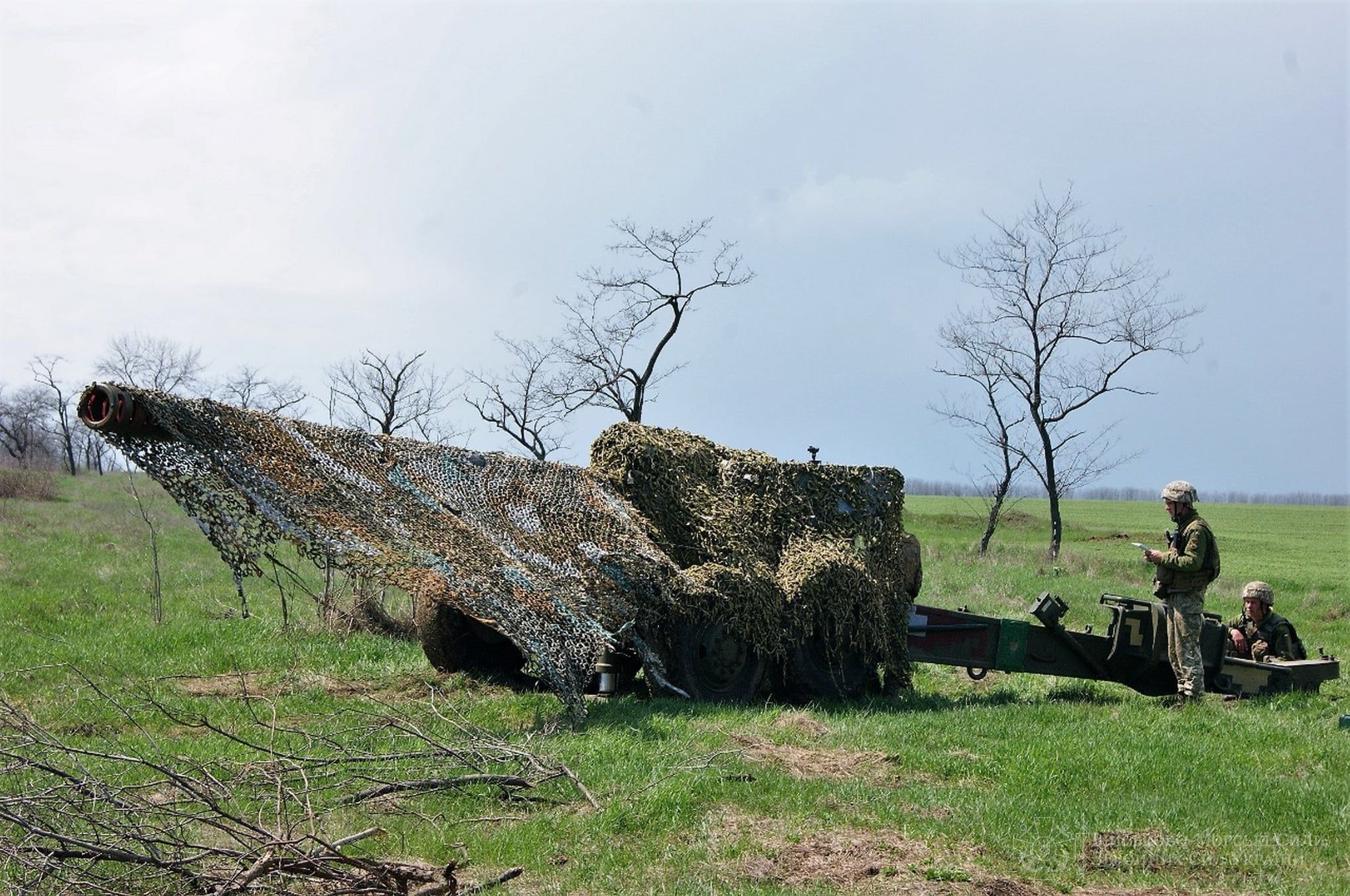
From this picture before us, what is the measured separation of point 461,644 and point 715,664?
269 cm

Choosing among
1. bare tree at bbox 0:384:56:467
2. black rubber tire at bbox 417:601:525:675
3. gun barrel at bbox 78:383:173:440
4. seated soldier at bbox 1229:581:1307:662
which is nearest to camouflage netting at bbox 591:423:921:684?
black rubber tire at bbox 417:601:525:675

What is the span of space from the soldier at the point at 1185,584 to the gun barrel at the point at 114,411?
30.0 ft

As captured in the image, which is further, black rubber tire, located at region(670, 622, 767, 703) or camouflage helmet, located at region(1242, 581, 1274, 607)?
camouflage helmet, located at region(1242, 581, 1274, 607)

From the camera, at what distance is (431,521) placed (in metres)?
9.96

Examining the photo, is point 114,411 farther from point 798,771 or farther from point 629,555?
point 798,771

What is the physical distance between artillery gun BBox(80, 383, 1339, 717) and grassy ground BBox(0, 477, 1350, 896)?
51 cm

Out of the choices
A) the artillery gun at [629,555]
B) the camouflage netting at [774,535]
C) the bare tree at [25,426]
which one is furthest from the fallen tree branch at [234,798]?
the bare tree at [25,426]

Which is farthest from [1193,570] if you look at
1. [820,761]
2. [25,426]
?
[25,426]

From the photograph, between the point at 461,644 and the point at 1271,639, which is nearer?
the point at 461,644

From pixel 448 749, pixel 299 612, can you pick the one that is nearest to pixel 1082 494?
pixel 299 612

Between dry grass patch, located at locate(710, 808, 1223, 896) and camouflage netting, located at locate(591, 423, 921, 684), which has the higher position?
camouflage netting, located at locate(591, 423, 921, 684)

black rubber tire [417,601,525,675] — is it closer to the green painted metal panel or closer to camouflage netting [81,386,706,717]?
camouflage netting [81,386,706,717]

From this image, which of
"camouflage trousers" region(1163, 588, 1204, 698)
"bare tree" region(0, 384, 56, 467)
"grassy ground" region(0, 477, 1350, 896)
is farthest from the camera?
"bare tree" region(0, 384, 56, 467)

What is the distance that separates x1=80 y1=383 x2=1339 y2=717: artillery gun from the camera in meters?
9.05
